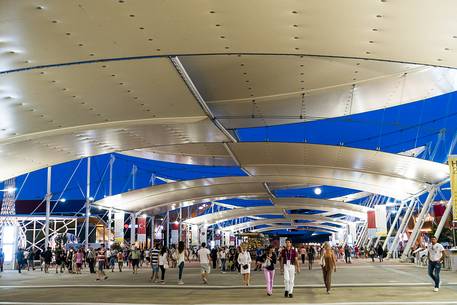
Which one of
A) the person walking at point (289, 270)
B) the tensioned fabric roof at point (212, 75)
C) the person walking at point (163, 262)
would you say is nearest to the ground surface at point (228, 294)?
the person walking at point (289, 270)

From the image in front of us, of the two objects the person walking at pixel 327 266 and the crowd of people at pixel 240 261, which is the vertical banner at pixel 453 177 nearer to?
the crowd of people at pixel 240 261

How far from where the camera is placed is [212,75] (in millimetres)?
18266

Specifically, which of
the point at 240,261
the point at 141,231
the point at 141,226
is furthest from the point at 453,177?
the point at 141,226

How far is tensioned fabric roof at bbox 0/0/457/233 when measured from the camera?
9695mm

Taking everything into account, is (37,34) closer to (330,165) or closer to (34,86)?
(34,86)

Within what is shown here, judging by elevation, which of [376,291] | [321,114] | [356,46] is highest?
[321,114]

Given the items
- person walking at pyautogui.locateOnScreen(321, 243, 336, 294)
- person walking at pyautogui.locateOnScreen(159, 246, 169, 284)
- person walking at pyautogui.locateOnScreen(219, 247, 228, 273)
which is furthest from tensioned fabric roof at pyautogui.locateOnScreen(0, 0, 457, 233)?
person walking at pyautogui.locateOnScreen(321, 243, 336, 294)

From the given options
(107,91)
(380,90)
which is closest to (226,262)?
(380,90)

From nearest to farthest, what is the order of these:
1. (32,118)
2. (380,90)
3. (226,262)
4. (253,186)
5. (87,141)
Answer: (32,118) < (380,90) < (87,141) < (226,262) < (253,186)

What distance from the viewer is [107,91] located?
16.4m

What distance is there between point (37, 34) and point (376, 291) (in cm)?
1169

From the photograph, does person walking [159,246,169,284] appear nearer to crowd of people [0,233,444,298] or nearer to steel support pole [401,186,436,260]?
crowd of people [0,233,444,298]

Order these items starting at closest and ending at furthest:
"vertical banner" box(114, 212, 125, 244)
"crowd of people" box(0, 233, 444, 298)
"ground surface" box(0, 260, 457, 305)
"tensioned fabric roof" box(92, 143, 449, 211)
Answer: "ground surface" box(0, 260, 457, 305), "crowd of people" box(0, 233, 444, 298), "tensioned fabric roof" box(92, 143, 449, 211), "vertical banner" box(114, 212, 125, 244)

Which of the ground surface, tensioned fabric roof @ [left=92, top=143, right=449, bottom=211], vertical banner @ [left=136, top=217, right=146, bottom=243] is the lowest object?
the ground surface
